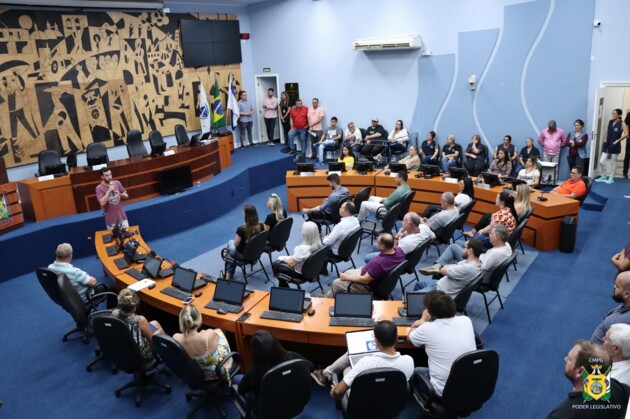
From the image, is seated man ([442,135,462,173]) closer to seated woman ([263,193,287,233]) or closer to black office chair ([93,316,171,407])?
seated woman ([263,193,287,233])

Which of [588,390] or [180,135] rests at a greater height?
[180,135]

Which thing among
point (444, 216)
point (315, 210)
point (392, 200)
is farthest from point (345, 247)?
point (392, 200)

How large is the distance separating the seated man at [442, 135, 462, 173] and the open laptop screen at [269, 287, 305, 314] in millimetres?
7111

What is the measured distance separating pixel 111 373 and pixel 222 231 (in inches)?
168

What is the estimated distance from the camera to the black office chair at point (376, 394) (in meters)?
3.23

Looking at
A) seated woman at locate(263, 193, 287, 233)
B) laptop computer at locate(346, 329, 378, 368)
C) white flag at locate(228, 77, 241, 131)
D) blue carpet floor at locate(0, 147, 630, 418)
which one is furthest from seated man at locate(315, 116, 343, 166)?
laptop computer at locate(346, 329, 378, 368)

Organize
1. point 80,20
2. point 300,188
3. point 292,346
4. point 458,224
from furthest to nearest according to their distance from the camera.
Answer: point 80,20 → point 300,188 → point 458,224 → point 292,346

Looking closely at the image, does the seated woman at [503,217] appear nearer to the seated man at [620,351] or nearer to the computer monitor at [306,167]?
the seated man at [620,351]

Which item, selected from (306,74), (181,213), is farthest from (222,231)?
(306,74)

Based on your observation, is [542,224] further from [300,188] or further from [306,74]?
[306,74]

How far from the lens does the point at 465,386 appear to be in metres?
3.38

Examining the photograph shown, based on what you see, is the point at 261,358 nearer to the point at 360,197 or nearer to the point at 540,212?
the point at 360,197

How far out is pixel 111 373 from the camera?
16.1 ft

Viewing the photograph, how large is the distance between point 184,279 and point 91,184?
424 cm
